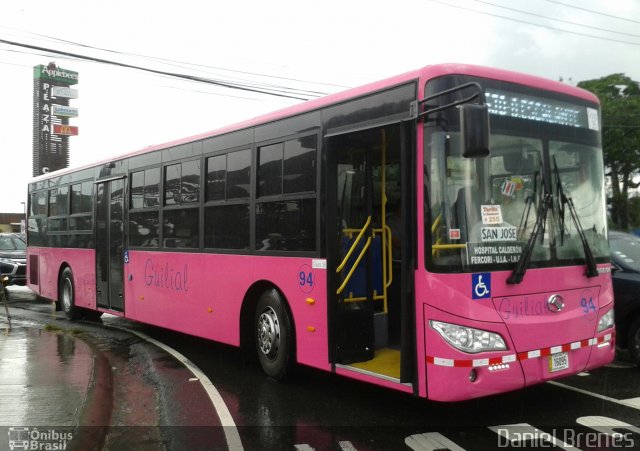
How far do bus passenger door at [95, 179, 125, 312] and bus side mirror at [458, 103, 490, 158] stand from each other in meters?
7.27

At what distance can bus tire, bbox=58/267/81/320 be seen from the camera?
39.8 ft

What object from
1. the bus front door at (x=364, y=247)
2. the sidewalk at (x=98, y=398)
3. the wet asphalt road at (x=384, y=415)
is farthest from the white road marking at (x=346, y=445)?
the sidewalk at (x=98, y=398)

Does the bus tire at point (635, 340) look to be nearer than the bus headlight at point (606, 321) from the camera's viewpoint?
No

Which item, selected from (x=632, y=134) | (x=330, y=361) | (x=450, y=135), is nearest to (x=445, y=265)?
(x=450, y=135)

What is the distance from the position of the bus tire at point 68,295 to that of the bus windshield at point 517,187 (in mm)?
9713

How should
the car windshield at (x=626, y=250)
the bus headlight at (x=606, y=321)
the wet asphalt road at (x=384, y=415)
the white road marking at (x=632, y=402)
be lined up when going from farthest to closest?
the car windshield at (x=626, y=250) → the white road marking at (x=632, y=402) → the bus headlight at (x=606, y=321) → the wet asphalt road at (x=384, y=415)

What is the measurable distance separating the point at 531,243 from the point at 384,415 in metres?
2.10

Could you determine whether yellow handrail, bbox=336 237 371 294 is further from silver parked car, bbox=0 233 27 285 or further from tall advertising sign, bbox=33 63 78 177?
tall advertising sign, bbox=33 63 78 177

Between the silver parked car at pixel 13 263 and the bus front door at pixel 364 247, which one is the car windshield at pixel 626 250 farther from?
the silver parked car at pixel 13 263

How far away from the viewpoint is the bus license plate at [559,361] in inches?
190

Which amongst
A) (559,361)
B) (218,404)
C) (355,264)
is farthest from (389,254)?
(218,404)

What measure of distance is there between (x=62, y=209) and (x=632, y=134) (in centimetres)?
2829

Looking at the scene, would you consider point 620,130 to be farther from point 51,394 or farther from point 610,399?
point 51,394

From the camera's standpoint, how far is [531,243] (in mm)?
4828
